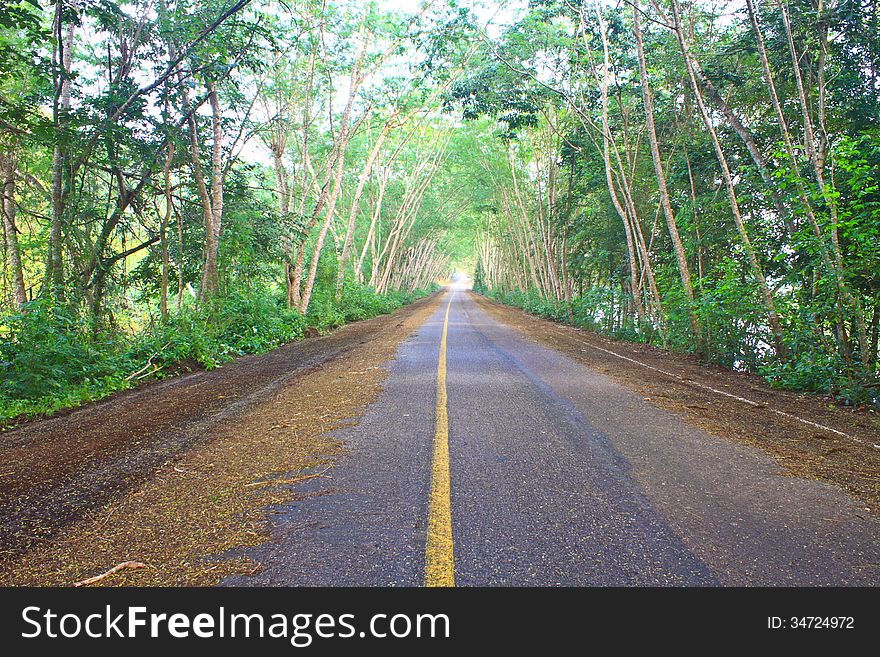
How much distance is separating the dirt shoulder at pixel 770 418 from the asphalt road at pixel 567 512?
1.01ft

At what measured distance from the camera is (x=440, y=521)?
3.10 metres

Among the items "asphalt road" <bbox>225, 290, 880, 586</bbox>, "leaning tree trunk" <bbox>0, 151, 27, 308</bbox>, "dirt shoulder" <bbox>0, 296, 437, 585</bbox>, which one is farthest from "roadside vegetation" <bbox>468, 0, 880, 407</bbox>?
"leaning tree trunk" <bbox>0, 151, 27, 308</bbox>

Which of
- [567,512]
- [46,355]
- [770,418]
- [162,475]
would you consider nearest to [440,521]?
[567,512]

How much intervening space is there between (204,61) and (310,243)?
14.9m

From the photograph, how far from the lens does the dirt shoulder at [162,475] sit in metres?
2.73

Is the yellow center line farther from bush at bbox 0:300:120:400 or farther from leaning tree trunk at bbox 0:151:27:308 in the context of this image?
leaning tree trunk at bbox 0:151:27:308

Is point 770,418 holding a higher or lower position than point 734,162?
lower

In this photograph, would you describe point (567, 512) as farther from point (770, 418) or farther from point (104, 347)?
point (104, 347)

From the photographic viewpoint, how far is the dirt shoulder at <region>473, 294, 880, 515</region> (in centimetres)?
422

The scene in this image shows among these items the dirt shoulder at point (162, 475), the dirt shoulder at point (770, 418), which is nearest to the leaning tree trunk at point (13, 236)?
the dirt shoulder at point (162, 475)

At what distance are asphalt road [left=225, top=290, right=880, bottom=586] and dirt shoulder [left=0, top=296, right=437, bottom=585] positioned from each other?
31 cm

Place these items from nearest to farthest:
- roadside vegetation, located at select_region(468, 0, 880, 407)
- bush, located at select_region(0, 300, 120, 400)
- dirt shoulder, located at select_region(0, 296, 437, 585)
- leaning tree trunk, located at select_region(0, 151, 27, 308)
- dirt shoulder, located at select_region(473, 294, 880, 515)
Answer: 1. dirt shoulder, located at select_region(0, 296, 437, 585)
2. dirt shoulder, located at select_region(473, 294, 880, 515)
3. bush, located at select_region(0, 300, 120, 400)
4. roadside vegetation, located at select_region(468, 0, 880, 407)
5. leaning tree trunk, located at select_region(0, 151, 27, 308)

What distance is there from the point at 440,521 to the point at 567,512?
833 mm

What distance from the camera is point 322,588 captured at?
2436 mm
